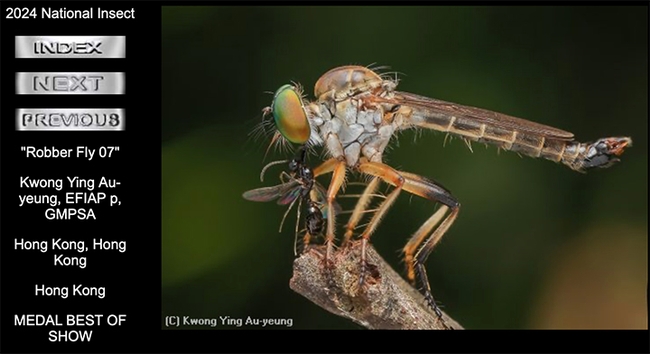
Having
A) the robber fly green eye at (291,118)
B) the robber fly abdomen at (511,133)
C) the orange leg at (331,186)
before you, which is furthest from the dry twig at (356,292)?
the robber fly abdomen at (511,133)

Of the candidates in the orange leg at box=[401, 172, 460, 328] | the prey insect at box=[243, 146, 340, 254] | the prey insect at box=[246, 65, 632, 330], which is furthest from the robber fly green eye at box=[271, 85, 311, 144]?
the orange leg at box=[401, 172, 460, 328]

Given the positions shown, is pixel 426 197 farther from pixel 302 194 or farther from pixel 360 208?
pixel 302 194

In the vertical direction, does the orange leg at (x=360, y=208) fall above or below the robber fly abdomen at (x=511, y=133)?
below

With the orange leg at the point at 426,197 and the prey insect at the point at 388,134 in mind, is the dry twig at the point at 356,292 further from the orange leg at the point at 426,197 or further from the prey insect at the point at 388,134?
the orange leg at the point at 426,197

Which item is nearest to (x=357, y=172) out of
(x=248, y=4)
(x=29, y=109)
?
(x=248, y=4)

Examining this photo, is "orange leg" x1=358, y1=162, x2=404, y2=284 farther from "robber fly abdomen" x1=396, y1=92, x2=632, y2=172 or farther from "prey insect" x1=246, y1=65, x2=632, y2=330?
"robber fly abdomen" x1=396, y1=92, x2=632, y2=172

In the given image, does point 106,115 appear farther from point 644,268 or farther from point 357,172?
point 644,268
